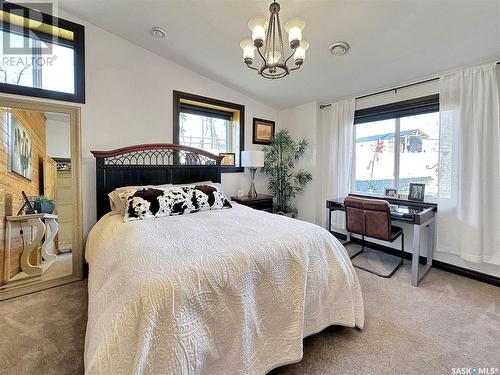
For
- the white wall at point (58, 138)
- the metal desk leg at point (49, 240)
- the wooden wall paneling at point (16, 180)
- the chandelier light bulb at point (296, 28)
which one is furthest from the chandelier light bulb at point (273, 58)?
the metal desk leg at point (49, 240)

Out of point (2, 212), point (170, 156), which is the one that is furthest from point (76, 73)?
point (2, 212)

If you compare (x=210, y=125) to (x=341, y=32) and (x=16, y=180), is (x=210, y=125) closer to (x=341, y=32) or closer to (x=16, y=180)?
(x=341, y=32)

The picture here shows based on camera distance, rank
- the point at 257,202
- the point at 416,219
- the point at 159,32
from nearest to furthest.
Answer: the point at 416,219, the point at 159,32, the point at 257,202

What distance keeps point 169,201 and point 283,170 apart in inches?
93.5

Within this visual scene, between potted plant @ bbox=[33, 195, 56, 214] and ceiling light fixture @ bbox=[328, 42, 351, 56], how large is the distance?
3.43 metres

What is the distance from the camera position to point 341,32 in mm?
2254

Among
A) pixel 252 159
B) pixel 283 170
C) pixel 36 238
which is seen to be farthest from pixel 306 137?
pixel 36 238

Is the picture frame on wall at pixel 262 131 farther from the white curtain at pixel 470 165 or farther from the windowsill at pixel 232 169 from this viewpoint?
the white curtain at pixel 470 165

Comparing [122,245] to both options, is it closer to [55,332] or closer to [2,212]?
[55,332]

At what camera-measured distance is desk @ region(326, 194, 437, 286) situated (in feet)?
7.89

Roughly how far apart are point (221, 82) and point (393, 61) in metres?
2.29

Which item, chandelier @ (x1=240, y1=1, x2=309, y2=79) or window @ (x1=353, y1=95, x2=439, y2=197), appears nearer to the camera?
chandelier @ (x1=240, y1=1, x2=309, y2=79)

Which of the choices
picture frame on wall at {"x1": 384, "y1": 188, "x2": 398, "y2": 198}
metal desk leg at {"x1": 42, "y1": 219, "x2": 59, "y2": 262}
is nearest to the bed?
metal desk leg at {"x1": 42, "y1": 219, "x2": 59, "y2": 262}

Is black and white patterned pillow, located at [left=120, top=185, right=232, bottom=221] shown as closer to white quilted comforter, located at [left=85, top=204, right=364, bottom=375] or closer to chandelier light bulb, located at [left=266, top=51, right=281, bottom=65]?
white quilted comforter, located at [left=85, top=204, right=364, bottom=375]
